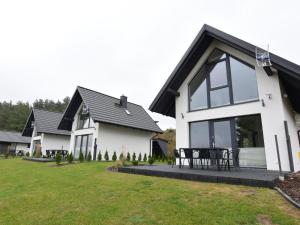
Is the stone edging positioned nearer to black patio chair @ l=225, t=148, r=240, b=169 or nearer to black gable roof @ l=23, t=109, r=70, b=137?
black patio chair @ l=225, t=148, r=240, b=169

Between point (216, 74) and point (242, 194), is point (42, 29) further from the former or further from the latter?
point (242, 194)

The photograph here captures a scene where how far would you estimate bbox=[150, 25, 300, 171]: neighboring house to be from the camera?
805 cm

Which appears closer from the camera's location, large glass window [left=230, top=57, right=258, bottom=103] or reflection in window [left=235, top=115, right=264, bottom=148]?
reflection in window [left=235, top=115, right=264, bottom=148]

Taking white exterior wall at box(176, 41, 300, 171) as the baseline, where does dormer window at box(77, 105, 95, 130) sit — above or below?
above

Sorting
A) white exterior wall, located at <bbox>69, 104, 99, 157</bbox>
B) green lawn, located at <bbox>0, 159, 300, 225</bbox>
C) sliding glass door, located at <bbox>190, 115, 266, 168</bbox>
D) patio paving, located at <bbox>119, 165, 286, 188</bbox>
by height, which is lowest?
green lawn, located at <bbox>0, 159, 300, 225</bbox>

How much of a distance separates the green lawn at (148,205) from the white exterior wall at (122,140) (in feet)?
34.9

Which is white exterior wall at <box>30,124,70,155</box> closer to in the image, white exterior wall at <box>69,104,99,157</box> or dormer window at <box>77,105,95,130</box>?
white exterior wall at <box>69,104,99,157</box>

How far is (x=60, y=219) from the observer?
3.86 metres

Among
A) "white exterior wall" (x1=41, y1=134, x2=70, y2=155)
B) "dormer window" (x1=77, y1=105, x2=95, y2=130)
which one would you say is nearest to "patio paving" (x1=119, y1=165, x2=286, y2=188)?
"dormer window" (x1=77, y1=105, x2=95, y2=130)

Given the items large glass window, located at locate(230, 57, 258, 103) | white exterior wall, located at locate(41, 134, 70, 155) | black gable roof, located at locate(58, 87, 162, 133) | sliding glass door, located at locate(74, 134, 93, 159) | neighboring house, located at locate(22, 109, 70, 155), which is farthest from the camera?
white exterior wall, located at locate(41, 134, 70, 155)

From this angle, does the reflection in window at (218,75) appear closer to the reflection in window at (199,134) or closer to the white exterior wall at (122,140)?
the reflection in window at (199,134)

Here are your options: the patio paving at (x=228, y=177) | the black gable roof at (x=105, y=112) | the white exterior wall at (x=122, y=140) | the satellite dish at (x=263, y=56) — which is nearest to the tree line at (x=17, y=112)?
the black gable roof at (x=105, y=112)

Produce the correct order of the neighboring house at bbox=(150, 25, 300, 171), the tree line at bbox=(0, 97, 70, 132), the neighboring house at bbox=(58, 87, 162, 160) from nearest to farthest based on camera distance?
1. the neighboring house at bbox=(150, 25, 300, 171)
2. the neighboring house at bbox=(58, 87, 162, 160)
3. the tree line at bbox=(0, 97, 70, 132)

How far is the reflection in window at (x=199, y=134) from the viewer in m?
9.91
